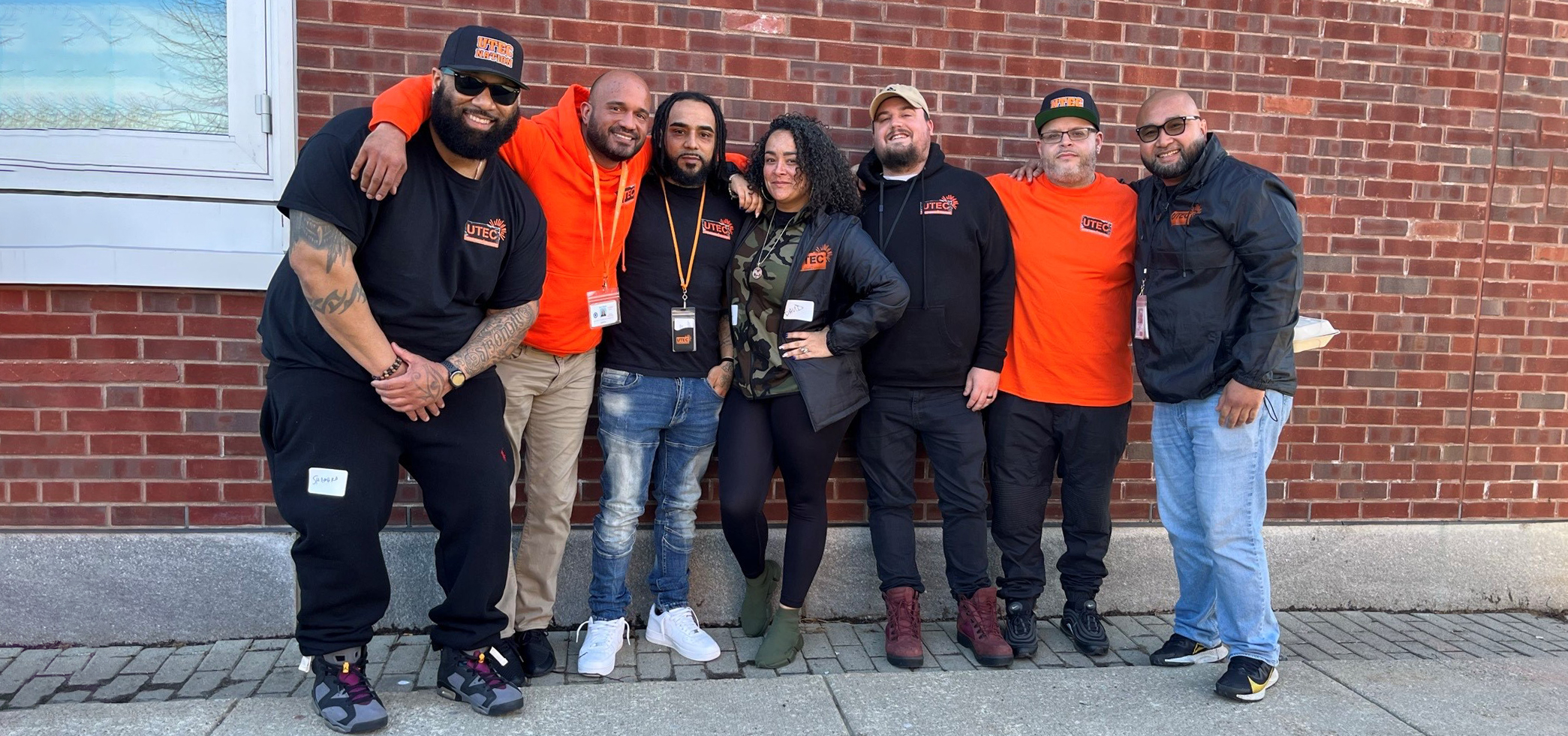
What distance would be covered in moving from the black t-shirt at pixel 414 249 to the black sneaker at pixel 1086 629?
2.62m

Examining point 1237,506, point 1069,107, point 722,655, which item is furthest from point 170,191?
point 1237,506

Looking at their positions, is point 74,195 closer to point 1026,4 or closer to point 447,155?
point 447,155

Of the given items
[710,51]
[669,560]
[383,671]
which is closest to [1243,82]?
[710,51]

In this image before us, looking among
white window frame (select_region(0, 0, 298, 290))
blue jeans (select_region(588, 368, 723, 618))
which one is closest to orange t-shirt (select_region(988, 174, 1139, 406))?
blue jeans (select_region(588, 368, 723, 618))

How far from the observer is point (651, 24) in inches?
159

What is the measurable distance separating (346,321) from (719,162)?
1543 mm

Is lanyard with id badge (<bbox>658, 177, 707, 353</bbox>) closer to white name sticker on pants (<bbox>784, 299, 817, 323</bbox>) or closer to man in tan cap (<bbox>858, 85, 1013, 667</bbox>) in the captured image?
white name sticker on pants (<bbox>784, 299, 817, 323</bbox>)

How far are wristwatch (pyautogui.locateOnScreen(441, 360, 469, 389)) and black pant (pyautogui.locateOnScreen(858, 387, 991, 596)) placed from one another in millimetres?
1595

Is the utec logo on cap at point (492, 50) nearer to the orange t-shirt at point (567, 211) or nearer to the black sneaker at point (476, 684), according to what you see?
the orange t-shirt at point (567, 211)

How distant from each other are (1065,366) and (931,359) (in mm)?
559

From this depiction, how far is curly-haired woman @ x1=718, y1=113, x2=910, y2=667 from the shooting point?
366 centimetres

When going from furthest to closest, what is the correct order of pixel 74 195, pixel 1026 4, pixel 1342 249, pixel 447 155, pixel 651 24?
pixel 1342 249
pixel 1026 4
pixel 651 24
pixel 74 195
pixel 447 155

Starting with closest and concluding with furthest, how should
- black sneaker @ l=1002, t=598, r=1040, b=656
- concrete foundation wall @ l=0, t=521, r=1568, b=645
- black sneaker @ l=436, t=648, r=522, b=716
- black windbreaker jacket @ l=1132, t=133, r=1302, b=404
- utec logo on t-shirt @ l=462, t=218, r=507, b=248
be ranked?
utec logo on t-shirt @ l=462, t=218, r=507, b=248 → black sneaker @ l=436, t=648, r=522, b=716 → black windbreaker jacket @ l=1132, t=133, r=1302, b=404 → concrete foundation wall @ l=0, t=521, r=1568, b=645 → black sneaker @ l=1002, t=598, r=1040, b=656

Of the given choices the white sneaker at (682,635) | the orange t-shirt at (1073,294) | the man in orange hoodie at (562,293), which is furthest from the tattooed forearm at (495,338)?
the orange t-shirt at (1073,294)
